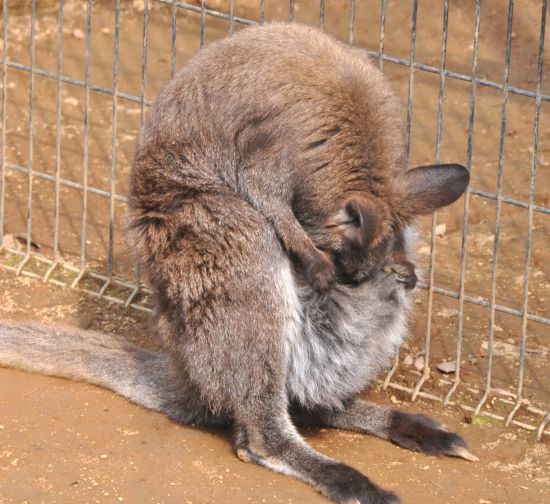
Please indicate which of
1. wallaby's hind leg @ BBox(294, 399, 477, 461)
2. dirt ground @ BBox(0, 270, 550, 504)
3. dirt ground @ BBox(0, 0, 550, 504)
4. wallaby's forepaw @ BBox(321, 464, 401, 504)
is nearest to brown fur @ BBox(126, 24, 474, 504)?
wallaby's forepaw @ BBox(321, 464, 401, 504)

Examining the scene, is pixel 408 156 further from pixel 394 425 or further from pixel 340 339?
pixel 394 425

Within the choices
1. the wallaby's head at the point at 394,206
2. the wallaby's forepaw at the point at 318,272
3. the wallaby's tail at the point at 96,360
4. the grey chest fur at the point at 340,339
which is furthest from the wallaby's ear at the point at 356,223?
the wallaby's tail at the point at 96,360

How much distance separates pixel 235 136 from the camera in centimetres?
446

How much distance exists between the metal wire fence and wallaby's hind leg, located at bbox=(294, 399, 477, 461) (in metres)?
0.39

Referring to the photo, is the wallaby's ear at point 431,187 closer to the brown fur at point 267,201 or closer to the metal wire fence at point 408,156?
the brown fur at point 267,201

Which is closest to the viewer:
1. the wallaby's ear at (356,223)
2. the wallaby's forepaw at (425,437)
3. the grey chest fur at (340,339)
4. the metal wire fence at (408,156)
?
the wallaby's ear at (356,223)

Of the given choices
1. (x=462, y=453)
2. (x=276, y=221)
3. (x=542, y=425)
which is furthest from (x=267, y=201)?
(x=542, y=425)

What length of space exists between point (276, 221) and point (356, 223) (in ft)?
0.98

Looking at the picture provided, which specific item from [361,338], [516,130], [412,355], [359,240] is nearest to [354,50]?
[359,240]

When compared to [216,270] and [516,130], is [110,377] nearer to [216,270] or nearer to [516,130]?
[216,270]

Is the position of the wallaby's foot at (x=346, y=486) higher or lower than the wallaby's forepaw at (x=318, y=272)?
lower

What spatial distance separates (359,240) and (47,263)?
249 cm

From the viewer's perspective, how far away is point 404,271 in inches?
187

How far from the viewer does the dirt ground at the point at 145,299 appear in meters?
4.54
